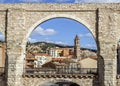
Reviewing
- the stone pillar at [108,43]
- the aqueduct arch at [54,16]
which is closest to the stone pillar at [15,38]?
the aqueduct arch at [54,16]

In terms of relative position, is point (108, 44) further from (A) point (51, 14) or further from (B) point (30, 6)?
(B) point (30, 6)

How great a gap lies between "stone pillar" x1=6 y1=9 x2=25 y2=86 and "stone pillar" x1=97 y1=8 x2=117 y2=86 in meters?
6.21

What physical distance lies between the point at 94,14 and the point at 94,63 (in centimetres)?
2308

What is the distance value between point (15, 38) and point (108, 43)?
7.37 metres

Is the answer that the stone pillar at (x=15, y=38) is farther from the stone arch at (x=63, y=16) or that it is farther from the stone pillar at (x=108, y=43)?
the stone pillar at (x=108, y=43)

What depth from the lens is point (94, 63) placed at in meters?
51.8

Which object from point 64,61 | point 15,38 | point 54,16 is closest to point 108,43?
point 54,16

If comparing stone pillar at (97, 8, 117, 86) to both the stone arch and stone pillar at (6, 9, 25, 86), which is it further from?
stone pillar at (6, 9, 25, 86)

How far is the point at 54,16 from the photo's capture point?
97.0 ft

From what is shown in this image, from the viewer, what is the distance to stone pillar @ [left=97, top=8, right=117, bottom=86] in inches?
1117

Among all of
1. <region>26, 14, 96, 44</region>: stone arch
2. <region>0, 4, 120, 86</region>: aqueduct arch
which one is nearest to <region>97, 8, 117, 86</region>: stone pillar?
<region>0, 4, 120, 86</region>: aqueduct arch

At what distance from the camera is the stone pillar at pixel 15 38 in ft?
95.7

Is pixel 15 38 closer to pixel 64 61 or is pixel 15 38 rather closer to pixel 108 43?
pixel 108 43

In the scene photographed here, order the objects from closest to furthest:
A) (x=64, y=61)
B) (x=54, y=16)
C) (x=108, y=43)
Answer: (x=108, y=43) → (x=54, y=16) → (x=64, y=61)
